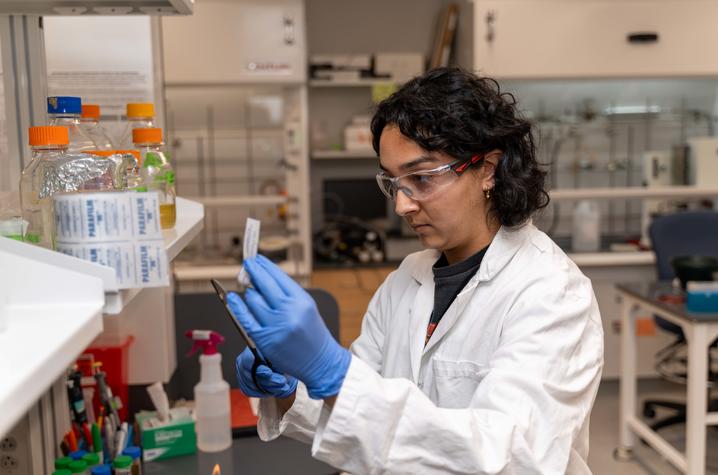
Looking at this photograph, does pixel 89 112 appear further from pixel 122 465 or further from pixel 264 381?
pixel 122 465

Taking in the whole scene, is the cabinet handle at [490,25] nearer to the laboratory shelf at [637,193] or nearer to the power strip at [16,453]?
the laboratory shelf at [637,193]

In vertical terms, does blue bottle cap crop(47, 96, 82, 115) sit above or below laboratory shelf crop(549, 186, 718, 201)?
above

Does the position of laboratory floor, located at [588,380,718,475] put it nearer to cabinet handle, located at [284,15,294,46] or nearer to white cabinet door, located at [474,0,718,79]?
white cabinet door, located at [474,0,718,79]

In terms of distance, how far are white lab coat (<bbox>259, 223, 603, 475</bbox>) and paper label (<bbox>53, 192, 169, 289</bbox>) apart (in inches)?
12.2

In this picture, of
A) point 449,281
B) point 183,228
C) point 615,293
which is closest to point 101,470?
point 183,228

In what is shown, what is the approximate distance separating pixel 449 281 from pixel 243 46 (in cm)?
246

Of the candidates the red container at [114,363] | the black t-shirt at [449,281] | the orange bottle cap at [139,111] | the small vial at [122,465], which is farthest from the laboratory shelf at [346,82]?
the small vial at [122,465]

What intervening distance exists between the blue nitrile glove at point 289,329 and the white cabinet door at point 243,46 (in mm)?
2728

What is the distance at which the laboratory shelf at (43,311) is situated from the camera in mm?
618

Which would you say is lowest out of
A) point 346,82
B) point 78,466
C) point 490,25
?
point 78,466

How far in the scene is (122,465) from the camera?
4.56 ft

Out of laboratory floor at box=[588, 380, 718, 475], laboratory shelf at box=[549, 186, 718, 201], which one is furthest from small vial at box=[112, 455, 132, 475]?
laboratory shelf at box=[549, 186, 718, 201]

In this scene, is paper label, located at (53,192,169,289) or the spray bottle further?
the spray bottle

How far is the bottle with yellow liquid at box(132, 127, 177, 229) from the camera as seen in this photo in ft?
4.00
